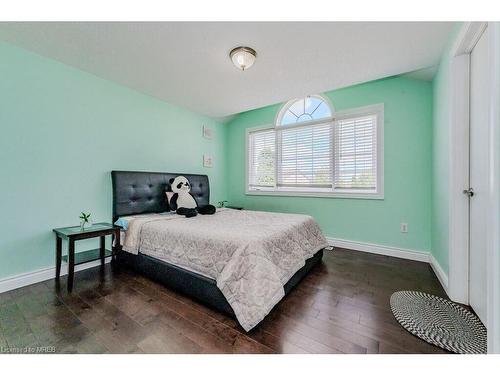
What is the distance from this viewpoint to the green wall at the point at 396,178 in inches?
105

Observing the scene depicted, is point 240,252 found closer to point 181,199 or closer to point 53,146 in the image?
point 181,199

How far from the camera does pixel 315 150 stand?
3.46 metres

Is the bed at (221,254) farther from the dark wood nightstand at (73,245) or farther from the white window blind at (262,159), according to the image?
the white window blind at (262,159)

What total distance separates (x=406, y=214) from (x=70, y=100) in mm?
4312

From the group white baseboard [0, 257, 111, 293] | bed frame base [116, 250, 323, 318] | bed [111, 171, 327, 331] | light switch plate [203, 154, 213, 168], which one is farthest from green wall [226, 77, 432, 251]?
white baseboard [0, 257, 111, 293]

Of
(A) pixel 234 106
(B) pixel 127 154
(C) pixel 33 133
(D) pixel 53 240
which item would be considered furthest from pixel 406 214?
(C) pixel 33 133

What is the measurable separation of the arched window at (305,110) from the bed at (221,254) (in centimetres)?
188

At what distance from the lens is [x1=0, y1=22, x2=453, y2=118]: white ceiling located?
5.65 feet

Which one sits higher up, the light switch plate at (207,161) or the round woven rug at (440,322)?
the light switch plate at (207,161)

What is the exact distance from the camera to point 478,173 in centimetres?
157

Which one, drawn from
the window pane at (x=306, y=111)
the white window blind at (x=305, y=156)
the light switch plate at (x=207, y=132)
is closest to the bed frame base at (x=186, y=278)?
the white window blind at (x=305, y=156)

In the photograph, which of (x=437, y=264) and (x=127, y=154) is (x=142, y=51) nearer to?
(x=127, y=154)

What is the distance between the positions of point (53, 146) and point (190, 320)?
2250 millimetres

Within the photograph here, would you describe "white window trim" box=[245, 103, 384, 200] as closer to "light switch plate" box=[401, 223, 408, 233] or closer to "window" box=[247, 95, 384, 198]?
"window" box=[247, 95, 384, 198]
